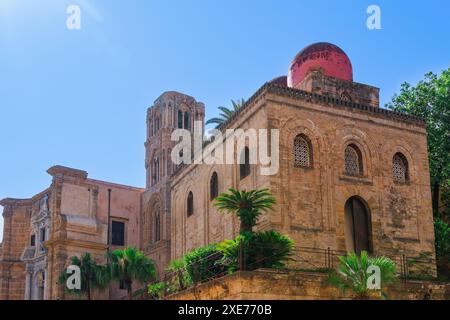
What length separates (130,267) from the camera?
31.6 m

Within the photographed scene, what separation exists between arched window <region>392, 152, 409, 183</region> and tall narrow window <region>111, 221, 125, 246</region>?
2121 cm

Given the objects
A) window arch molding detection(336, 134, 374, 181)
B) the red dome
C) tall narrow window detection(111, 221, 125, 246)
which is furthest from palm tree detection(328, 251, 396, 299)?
tall narrow window detection(111, 221, 125, 246)

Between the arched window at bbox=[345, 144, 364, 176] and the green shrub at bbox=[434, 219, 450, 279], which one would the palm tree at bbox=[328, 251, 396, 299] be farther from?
the green shrub at bbox=[434, 219, 450, 279]

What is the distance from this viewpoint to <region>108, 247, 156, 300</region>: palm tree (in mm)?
31422

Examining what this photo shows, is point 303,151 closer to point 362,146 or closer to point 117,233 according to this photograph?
point 362,146

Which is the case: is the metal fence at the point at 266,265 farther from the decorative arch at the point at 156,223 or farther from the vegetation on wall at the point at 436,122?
the decorative arch at the point at 156,223

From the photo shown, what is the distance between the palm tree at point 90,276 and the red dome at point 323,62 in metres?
13.2

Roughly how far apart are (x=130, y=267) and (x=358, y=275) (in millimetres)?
15266

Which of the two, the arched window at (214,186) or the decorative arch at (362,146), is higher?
the decorative arch at (362,146)

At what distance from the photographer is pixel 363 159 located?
25.2m

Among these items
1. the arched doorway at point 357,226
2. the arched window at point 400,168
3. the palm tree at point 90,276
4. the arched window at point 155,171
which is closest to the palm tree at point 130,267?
the palm tree at point 90,276

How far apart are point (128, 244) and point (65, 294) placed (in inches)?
277

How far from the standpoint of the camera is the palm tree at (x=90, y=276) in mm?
32125

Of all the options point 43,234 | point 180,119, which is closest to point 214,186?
point 180,119
